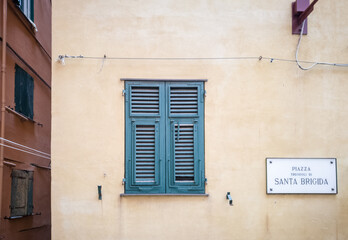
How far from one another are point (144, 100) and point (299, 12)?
8.65 ft

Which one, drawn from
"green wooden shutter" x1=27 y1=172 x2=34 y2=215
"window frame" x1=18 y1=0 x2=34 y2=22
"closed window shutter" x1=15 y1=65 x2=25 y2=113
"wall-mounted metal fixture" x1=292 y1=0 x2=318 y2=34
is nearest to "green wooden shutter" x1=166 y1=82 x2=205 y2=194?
"wall-mounted metal fixture" x1=292 y1=0 x2=318 y2=34

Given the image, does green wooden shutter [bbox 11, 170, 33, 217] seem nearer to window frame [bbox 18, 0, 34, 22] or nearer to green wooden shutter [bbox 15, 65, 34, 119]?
green wooden shutter [bbox 15, 65, 34, 119]

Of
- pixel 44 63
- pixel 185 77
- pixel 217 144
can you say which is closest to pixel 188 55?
pixel 185 77

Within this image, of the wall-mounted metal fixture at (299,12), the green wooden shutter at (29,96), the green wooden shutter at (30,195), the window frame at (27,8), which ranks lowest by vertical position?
the green wooden shutter at (30,195)

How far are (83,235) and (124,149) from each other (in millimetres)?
1332

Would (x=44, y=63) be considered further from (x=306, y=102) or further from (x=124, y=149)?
(x=306, y=102)

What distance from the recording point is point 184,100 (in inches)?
263

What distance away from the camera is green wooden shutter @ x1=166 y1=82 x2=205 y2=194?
257 inches

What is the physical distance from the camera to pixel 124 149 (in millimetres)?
6516

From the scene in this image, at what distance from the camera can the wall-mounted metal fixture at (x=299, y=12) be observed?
648 cm

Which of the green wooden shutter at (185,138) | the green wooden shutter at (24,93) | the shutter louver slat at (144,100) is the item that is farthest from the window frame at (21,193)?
the green wooden shutter at (185,138)

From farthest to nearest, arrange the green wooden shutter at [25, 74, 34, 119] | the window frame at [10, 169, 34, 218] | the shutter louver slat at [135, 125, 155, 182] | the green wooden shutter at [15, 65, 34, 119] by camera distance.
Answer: the green wooden shutter at [25, 74, 34, 119]
the green wooden shutter at [15, 65, 34, 119]
the window frame at [10, 169, 34, 218]
the shutter louver slat at [135, 125, 155, 182]

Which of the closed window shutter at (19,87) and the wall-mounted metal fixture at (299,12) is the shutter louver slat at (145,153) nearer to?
the wall-mounted metal fixture at (299,12)

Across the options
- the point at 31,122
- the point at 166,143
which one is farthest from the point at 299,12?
the point at 31,122
